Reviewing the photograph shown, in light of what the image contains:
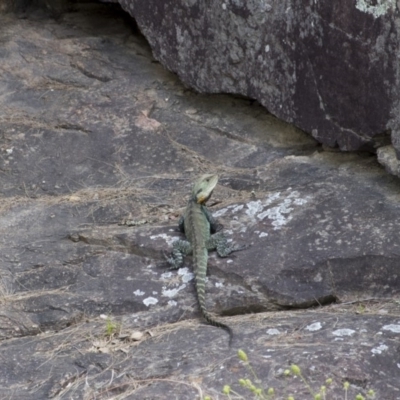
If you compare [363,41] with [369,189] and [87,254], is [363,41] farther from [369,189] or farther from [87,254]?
[87,254]

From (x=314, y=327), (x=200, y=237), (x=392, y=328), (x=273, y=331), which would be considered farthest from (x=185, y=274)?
(x=392, y=328)

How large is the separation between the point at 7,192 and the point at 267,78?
98.9 inches

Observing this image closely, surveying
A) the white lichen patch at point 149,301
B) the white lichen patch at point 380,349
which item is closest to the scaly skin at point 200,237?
the white lichen patch at point 149,301

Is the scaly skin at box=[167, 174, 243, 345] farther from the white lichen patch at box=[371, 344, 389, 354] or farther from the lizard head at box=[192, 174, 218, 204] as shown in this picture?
the white lichen patch at box=[371, 344, 389, 354]

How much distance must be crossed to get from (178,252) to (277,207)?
91 cm

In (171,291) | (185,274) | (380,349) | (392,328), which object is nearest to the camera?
(380,349)

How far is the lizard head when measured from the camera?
25.0 ft

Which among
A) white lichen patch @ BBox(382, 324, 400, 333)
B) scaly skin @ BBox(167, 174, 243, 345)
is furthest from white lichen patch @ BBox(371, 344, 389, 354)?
scaly skin @ BBox(167, 174, 243, 345)

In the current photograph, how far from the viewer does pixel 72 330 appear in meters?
6.79

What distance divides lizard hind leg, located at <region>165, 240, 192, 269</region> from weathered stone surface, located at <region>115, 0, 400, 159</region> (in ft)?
5.39

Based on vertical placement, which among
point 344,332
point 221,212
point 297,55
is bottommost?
point 221,212

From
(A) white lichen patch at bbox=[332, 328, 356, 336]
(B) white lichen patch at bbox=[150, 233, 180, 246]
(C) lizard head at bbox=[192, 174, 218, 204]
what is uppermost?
(A) white lichen patch at bbox=[332, 328, 356, 336]

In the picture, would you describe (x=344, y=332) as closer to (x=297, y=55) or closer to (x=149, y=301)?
(x=149, y=301)

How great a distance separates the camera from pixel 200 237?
286 inches
